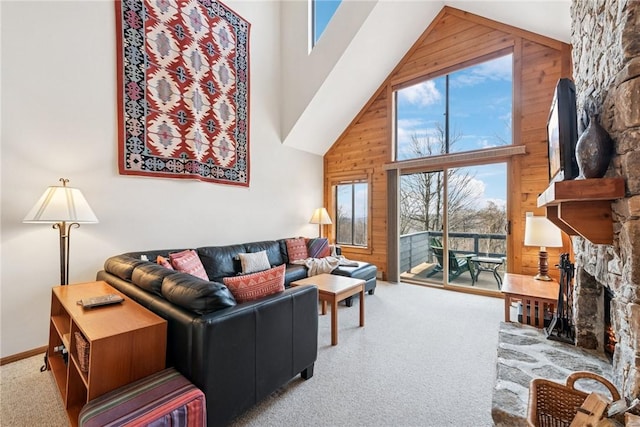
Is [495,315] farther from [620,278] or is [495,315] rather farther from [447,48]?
[447,48]

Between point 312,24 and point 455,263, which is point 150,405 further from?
point 312,24

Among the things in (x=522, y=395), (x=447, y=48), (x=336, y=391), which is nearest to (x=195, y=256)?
(x=336, y=391)

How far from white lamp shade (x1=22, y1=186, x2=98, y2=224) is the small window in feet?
13.1

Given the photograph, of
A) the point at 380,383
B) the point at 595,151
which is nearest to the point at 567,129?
the point at 595,151

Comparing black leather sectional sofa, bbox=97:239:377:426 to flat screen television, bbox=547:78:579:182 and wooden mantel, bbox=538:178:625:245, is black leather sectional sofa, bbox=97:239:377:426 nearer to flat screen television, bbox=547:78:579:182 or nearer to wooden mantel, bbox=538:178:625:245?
wooden mantel, bbox=538:178:625:245

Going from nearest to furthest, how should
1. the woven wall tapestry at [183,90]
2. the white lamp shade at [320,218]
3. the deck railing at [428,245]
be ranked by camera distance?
the woven wall tapestry at [183,90] < the deck railing at [428,245] < the white lamp shade at [320,218]

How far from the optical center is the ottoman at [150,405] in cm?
106

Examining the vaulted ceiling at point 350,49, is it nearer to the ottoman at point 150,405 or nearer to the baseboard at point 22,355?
the baseboard at point 22,355

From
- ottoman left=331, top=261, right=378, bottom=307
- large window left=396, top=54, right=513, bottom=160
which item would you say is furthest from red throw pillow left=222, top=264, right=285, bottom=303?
large window left=396, top=54, right=513, bottom=160

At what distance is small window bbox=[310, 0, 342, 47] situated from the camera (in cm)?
444

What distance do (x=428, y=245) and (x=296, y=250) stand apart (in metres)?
2.27

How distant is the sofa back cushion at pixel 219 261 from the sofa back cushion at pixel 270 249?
23 centimetres

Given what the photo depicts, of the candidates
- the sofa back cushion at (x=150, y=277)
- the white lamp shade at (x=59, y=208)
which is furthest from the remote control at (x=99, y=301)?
the white lamp shade at (x=59, y=208)

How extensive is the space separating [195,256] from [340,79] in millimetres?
3404
